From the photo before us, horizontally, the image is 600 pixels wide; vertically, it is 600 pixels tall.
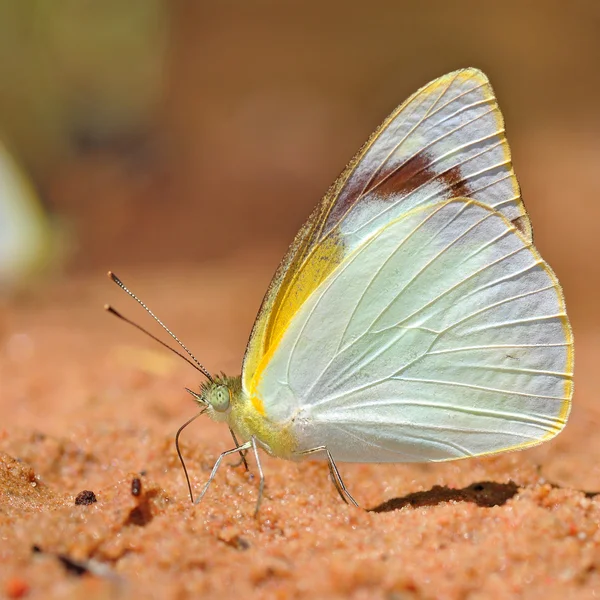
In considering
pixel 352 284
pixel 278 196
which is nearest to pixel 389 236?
pixel 352 284

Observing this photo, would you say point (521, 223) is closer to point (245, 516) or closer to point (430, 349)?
point (430, 349)

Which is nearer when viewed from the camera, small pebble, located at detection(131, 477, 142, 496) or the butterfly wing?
small pebble, located at detection(131, 477, 142, 496)

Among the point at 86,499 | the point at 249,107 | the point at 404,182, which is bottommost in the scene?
the point at 86,499

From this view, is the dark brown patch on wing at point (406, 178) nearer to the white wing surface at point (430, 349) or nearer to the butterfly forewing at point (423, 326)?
the butterfly forewing at point (423, 326)

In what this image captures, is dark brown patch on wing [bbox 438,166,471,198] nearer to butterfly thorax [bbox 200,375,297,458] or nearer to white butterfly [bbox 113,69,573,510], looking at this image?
white butterfly [bbox 113,69,573,510]

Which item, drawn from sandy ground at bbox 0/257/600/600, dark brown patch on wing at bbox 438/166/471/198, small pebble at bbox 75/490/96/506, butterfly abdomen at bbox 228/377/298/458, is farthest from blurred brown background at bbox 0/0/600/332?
small pebble at bbox 75/490/96/506

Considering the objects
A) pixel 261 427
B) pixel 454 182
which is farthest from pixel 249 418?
pixel 454 182
